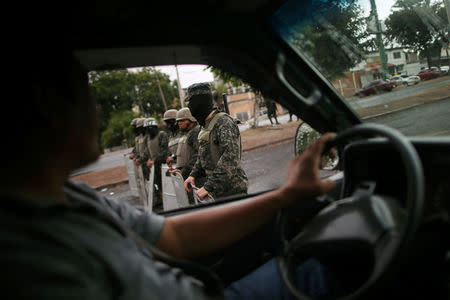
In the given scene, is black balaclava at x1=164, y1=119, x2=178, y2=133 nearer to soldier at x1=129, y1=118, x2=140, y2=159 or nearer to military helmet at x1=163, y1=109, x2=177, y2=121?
military helmet at x1=163, y1=109, x2=177, y2=121

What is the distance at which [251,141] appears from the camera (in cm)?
466

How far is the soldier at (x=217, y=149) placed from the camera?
3.15 metres

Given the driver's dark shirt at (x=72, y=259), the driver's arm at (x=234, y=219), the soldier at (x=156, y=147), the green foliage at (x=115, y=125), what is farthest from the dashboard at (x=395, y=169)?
the soldier at (x=156, y=147)

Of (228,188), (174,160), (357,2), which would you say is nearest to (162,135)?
(174,160)

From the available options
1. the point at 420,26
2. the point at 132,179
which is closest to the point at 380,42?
the point at 420,26

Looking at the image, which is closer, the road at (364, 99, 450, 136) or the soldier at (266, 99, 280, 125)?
the road at (364, 99, 450, 136)

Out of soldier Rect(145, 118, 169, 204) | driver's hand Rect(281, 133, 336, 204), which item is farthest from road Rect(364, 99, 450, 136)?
soldier Rect(145, 118, 169, 204)

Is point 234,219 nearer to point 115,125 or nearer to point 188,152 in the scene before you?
point 115,125

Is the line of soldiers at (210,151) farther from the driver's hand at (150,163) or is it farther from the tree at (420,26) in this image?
the driver's hand at (150,163)

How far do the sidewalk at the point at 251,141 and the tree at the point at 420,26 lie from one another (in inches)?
24.8

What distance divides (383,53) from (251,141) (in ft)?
10.9

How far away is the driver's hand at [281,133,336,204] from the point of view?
4.28 feet

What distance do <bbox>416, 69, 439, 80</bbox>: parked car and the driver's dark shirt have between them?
4.20 ft

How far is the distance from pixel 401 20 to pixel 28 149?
1492 mm
